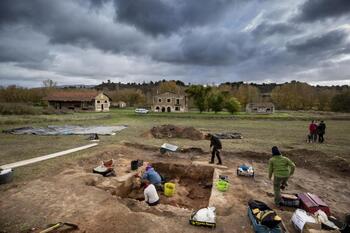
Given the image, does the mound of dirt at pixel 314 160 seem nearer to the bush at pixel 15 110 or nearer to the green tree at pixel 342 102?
the bush at pixel 15 110

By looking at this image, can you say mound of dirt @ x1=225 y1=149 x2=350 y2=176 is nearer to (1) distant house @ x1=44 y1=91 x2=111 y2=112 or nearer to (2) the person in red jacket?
(2) the person in red jacket

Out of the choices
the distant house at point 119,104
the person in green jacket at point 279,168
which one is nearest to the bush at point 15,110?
the person in green jacket at point 279,168

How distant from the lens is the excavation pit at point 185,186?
9.09 meters

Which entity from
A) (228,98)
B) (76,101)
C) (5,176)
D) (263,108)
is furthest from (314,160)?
(76,101)

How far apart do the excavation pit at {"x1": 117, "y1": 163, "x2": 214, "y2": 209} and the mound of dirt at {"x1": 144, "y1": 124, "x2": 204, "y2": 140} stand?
8105mm

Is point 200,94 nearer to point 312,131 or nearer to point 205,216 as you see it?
point 312,131

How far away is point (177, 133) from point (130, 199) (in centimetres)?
1365

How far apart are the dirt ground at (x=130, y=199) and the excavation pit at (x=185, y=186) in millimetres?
71

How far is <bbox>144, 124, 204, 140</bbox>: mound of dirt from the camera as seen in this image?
20.5 metres

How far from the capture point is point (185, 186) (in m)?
11.1

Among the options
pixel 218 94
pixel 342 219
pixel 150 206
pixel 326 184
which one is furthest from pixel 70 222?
pixel 218 94

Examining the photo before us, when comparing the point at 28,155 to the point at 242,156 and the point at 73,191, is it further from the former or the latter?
the point at 242,156

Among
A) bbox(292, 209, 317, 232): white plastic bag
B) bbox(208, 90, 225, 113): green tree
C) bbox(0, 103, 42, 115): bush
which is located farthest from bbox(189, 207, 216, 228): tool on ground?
bbox(208, 90, 225, 113): green tree

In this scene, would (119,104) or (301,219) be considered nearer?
(301,219)
